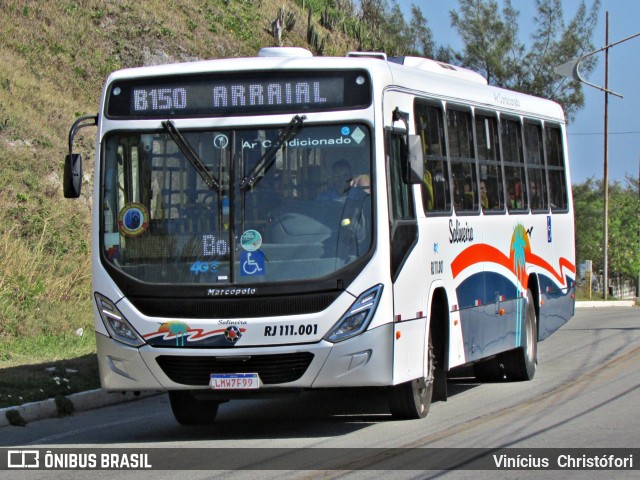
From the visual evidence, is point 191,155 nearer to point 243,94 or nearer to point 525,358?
point 243,94

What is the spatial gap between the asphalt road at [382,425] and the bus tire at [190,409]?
0.46 ft

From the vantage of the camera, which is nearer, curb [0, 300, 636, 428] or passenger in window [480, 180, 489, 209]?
curb [0, 300, 636, 428]

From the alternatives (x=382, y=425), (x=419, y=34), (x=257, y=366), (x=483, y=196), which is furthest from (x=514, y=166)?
(x=419, y=34)

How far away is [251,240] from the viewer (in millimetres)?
10555

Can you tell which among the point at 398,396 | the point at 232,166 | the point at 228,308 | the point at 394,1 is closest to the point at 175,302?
the point at 228,308

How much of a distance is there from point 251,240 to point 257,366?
1059 mm

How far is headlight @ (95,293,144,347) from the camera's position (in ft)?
35.1

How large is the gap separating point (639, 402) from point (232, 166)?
5.01m

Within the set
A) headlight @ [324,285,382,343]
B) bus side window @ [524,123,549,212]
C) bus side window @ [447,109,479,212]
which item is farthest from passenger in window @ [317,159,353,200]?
bus side window @ [524,123,549,212]

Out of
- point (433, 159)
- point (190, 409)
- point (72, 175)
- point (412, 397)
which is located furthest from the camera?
point (433, 159)

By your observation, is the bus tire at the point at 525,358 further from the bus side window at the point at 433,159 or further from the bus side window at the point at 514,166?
the bus side window at the point at 433,159

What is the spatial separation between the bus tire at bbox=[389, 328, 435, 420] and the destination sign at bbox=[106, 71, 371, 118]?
8.38 feet

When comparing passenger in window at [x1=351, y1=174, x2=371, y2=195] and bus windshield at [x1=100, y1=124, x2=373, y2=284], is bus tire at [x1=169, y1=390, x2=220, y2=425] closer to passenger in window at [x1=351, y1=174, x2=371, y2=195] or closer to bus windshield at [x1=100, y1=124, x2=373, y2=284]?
bus windshield at [x1=100, y1=124, x2=373, y2=284]

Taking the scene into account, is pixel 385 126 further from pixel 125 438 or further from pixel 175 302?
pixel 125 438
